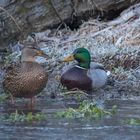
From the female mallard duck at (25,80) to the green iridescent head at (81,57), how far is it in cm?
204

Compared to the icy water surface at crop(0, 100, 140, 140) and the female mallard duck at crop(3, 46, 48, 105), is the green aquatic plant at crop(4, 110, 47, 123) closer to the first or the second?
the icy water surface at crop(0, 100, 140, 140)

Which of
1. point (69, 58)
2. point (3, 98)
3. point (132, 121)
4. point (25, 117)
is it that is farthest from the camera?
point (69, 58)

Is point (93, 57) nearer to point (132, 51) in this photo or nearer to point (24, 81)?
point (132, 51)

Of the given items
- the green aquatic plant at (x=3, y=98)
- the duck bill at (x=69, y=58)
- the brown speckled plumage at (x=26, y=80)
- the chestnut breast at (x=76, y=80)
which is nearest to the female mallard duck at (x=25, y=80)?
the brown speckled plumage at (x=26, y=80)

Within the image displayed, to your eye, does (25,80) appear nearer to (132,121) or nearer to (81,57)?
(132,121)

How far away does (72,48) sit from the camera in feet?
43.5

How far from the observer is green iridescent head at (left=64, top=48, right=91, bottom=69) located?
39.2 feet

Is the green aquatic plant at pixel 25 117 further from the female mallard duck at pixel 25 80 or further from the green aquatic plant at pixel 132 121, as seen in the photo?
the female mallard duck at pixel 25 80

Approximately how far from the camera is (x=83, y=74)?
38.4 feet

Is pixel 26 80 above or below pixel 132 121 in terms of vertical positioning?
above

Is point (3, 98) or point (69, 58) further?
point (69, 58)

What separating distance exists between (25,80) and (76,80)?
6.08 ft

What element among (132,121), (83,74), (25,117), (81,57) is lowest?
(132,121)

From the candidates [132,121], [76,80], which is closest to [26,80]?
[76,80]
